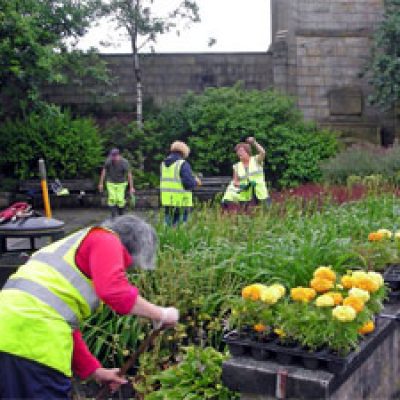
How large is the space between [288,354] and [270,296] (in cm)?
33

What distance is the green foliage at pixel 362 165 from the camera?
1346cm

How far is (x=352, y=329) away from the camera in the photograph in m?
3.39

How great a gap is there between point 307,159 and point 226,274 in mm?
12371

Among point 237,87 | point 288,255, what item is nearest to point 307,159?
point 237,87

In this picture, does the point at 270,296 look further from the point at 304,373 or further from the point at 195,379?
the point at 195,379

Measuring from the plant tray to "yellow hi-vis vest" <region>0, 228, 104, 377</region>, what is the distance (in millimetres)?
856

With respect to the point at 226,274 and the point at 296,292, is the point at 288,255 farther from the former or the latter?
the point at 296,292

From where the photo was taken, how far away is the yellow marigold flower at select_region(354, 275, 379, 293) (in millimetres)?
3760

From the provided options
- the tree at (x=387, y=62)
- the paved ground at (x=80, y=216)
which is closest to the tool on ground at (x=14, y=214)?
the paved ground at (x=80, y=216)

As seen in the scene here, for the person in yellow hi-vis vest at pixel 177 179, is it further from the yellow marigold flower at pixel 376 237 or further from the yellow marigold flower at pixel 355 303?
the yellow marigold flower at pixel 355 303

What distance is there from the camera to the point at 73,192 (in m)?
17.2

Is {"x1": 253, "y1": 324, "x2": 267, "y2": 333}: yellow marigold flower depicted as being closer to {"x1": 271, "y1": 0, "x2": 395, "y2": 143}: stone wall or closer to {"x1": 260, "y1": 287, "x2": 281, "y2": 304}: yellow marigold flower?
{"x1": 260, "y1": 287, "x2": 281, "y2": 304}: yellow marigold flower

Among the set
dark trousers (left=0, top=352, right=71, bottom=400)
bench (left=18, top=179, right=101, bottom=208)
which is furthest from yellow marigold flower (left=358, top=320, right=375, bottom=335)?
bench (left=18, top=179, right=101, bottom=208)

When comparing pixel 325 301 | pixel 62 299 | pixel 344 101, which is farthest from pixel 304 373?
pixel 344 101
